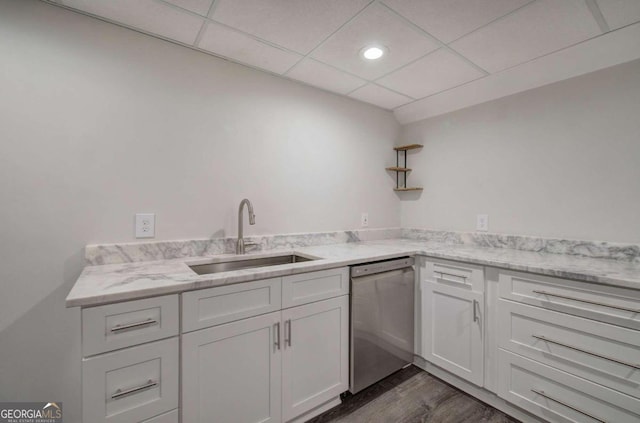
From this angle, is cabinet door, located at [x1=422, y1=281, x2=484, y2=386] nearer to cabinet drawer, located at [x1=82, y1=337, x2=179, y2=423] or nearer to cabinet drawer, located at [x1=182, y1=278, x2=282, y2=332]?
cabinet drawer, located at [x1=182, y1=278, x2=282, y2=332]

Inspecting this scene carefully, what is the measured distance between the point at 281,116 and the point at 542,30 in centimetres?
163

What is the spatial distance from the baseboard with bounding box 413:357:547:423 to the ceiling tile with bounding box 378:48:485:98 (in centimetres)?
210

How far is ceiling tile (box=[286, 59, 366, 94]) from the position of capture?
6.20 feet

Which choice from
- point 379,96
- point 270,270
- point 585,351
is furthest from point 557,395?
point 379,96

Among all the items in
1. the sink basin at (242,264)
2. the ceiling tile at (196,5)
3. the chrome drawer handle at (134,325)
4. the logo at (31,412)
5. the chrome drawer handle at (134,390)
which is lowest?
the logo at (31,412)

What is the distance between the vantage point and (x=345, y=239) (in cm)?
240

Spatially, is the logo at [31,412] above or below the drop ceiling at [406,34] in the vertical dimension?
below

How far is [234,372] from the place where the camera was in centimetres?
124

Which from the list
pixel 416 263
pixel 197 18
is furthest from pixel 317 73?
pixel 416 263

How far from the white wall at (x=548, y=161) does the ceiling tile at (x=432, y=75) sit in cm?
39

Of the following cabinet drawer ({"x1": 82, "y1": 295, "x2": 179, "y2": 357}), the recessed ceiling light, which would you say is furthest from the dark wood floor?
the recessed ceiling light

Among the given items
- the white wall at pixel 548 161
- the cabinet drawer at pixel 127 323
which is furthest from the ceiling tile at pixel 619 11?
the cabinet drawer at pixel 127 323

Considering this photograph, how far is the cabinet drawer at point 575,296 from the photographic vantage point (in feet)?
3.88

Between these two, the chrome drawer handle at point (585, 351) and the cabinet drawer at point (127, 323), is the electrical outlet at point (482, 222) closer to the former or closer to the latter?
the chrome drawer handle at point (585, 351)
